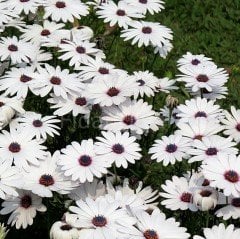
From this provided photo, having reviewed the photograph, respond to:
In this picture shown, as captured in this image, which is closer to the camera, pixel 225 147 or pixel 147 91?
pixel 225 147

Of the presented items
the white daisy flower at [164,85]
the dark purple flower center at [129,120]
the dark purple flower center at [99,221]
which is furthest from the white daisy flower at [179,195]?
the white daisy flower at [164,85]

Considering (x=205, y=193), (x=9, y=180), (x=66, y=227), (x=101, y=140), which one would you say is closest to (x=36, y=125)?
(x=101, y=140)

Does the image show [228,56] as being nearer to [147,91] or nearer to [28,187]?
[147,91]

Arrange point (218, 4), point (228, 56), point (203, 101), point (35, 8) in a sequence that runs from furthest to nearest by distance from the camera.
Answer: point (218, 4), point (228, 56), point (35, 8), point (203, 101)

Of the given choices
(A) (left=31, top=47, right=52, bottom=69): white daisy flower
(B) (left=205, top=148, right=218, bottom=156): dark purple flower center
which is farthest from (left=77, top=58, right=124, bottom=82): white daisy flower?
(B) (left=205, top=148, right=218, bottom=156): dark purple flower center

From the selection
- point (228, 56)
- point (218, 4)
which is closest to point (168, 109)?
point (228, 56)

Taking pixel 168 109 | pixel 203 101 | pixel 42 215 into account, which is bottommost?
pixel 42 215
